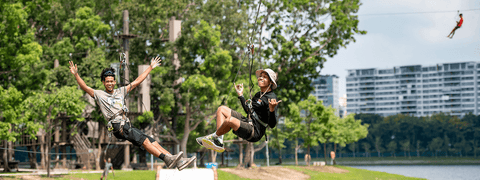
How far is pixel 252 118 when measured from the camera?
896 cm

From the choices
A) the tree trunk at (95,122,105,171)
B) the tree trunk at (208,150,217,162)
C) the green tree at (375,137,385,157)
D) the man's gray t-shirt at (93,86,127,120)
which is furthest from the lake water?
the man's gray t-shirt at (93,86,127,120)

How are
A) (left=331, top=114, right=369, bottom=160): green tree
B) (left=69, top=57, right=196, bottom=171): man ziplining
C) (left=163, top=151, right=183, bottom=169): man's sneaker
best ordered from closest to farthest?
(left=163, top=151, right=183, bottom=169): man's sneaker < (left=69, top=57, right=196, bottom=171): man ziplining < (left=331, top=114, right=369, bottom=160): green tree

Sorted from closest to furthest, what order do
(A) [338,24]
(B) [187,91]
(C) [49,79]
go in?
Answer: (C) [49,79] < (B) [187,91] < (A) [338,24]

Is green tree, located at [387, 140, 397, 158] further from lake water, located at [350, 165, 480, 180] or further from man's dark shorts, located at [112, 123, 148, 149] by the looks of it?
man's dark shorts, located at [112, 123, 148, 149]

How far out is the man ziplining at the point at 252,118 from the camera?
8.48m

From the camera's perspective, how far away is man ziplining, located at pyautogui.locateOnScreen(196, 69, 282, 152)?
→ 8.48 meters

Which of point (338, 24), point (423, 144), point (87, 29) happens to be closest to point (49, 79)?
point (87, 29)

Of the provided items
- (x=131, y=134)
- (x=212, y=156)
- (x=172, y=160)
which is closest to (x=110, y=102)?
(x=131, y=134)

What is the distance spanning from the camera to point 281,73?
4203 cm

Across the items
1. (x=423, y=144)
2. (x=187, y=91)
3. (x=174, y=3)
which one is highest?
(x=174, y=3)

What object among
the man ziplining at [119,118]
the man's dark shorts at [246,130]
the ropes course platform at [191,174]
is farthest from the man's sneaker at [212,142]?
the ropes course platform at [191,174]

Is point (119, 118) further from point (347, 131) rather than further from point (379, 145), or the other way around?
point (379, 145)

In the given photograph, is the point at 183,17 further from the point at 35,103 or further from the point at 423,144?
the point at 423,144

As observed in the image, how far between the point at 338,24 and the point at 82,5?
2021cm
